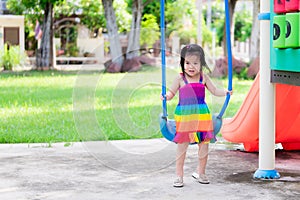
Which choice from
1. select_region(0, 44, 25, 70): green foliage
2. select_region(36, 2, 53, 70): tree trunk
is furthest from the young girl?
select_region(36, 2, 53, 70): tree trunk

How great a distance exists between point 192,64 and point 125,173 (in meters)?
1.06

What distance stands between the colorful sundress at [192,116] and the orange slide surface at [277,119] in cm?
103

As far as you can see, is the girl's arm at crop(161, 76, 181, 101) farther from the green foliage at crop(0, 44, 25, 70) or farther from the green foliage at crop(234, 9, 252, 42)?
the green foliage at crop(234, 9, 252, 42)

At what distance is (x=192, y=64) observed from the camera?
4801 millimetres

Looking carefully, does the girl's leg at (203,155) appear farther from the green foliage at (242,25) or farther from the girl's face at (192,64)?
the green foliage at (242,25)

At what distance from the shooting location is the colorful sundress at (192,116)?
4766 millimetres

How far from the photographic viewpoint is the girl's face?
4.80 metres

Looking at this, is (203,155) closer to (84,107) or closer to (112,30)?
(84,107)

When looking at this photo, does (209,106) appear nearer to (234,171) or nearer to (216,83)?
(216,83)

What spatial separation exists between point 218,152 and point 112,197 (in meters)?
2.00

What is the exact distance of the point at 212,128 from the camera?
4859 mm

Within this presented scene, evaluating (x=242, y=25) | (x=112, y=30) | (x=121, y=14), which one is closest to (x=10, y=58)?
(x=112, y=30)

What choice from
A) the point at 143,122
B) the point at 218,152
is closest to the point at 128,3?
the point at 143,122

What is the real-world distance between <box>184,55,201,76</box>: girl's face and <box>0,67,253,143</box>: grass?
283 mm
